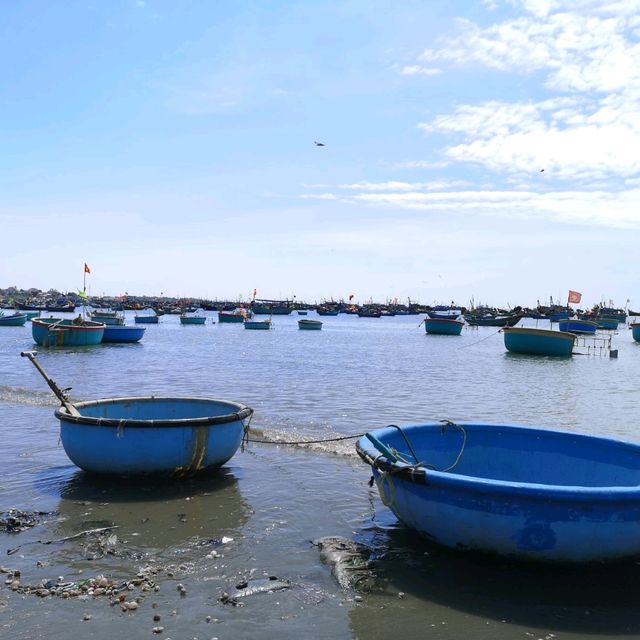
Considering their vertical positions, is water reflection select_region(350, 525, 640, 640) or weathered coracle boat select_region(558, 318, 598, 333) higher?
weathered coracle boat select_region(558, 318, 598, 333)

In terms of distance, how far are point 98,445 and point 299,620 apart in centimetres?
451

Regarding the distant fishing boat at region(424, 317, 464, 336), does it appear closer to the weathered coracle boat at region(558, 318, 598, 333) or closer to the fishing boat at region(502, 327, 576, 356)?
the weathered coracle boat at region(558, 318, 598, 333)

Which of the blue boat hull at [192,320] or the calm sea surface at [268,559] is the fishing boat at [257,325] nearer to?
the blue boat hull at [192,320]

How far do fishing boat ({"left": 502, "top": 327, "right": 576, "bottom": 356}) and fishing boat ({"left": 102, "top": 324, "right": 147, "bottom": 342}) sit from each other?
25.6 metres

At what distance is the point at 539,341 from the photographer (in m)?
40.2

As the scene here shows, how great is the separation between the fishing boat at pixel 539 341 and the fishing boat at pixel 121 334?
25574mm

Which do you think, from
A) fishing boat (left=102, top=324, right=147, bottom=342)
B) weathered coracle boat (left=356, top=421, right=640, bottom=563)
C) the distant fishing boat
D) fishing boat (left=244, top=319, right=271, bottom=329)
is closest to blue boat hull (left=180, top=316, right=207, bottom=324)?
fishing boat (left=244, top=319, right=271, bottom=329)

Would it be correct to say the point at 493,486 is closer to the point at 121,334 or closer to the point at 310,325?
the point at 121,334

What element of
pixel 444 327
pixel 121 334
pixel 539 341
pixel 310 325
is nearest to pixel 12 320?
pixel 121 334

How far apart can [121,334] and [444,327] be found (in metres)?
35.0

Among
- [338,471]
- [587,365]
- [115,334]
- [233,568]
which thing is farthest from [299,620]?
[115,334]

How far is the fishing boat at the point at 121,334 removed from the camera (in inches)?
1711

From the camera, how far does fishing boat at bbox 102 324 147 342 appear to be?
4347 centimetres

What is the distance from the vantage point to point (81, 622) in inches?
198
